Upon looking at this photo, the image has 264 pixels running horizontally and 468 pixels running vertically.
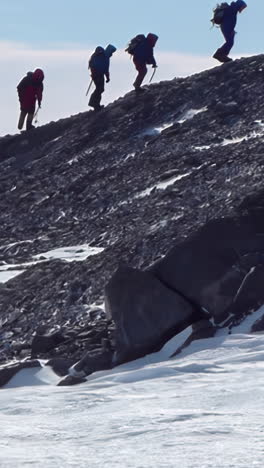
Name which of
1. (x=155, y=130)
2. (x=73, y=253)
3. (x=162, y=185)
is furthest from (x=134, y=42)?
(x=73, y=253)

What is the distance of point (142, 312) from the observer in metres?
12.1

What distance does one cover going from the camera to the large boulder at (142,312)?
11.9 meters

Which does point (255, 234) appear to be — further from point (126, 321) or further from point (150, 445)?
point (150, 445)

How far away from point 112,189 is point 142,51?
5814 mm

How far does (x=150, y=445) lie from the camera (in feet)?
27.6

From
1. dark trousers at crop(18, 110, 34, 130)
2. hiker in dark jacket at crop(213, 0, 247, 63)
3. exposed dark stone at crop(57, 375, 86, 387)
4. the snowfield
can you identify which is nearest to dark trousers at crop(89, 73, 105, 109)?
dark trousers at crop(18, 110, 34, 130)

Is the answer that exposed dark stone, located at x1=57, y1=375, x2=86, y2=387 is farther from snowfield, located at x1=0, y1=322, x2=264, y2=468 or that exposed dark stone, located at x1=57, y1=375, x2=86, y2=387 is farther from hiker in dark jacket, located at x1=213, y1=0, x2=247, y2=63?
hiker in dark jacket, located at x1=213, y1=0, x2=247, y2=63

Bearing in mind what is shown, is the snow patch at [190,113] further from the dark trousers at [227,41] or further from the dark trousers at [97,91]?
the dark trousers at [97,91]

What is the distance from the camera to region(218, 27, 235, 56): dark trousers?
2423 cm

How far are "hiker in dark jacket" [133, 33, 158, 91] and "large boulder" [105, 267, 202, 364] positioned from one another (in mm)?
13001

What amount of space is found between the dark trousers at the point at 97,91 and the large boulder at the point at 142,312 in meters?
13.2

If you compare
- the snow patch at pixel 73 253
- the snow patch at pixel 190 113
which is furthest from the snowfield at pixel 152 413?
the snow patch at pixel 190 113

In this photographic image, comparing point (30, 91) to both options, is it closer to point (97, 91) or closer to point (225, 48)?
point (97, 91)

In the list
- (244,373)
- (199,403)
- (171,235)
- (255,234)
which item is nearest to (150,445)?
(199,403)
